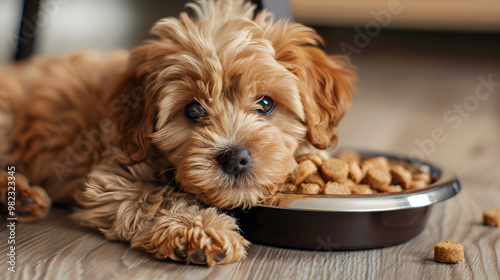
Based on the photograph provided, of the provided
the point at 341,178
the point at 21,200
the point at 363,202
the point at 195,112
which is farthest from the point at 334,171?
the point at 21,200

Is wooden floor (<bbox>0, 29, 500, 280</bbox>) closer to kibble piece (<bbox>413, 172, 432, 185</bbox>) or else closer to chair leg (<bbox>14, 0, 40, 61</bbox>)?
kibble piece (<bbox>413, 172, 432, 185</bbox>)

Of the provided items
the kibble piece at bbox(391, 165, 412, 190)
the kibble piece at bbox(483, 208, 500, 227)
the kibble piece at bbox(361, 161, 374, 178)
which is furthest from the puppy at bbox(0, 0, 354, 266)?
the kibble piece at bbox(483, 208, 500, 227)

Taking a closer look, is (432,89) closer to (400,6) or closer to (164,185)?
(400,6)

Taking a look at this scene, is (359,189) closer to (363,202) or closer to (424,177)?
(363,202)

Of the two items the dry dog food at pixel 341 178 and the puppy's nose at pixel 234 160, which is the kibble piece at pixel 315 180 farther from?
the puppy's nose at pixel 234 160

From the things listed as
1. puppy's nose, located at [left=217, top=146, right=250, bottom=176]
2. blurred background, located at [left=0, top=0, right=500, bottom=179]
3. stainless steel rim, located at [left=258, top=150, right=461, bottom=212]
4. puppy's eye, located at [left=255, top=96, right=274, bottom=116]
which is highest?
puppy's eye, located at [left=255, top=96, right=274, bottom=116]

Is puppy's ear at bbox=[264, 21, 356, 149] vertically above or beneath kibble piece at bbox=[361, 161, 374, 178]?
above

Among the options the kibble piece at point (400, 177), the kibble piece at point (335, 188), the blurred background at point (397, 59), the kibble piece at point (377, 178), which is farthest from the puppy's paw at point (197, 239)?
the blurred background at point (397, 59)

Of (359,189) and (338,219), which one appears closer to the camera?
(338,219)
